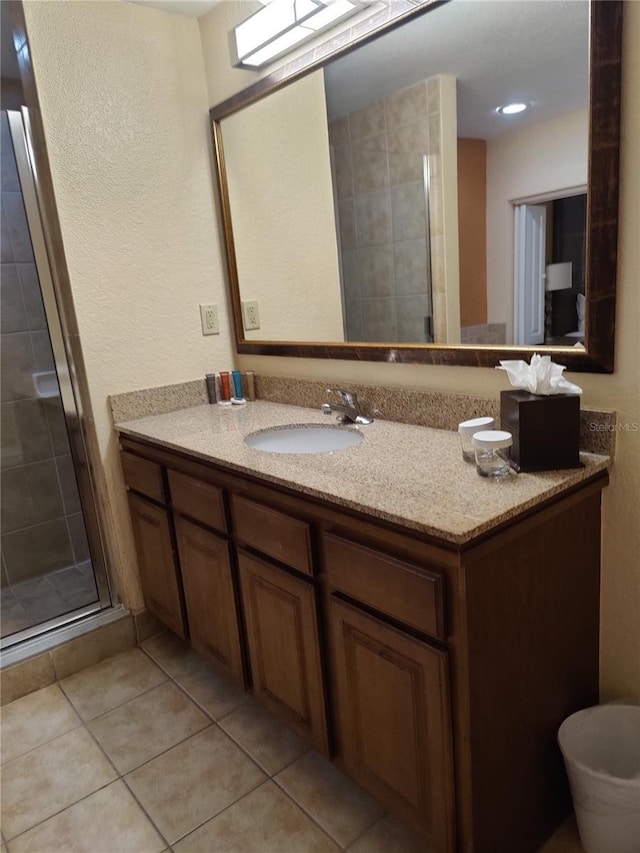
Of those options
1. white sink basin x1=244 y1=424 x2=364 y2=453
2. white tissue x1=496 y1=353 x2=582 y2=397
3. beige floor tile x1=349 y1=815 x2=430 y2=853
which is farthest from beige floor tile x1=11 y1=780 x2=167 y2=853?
white tissue x1=496 y1=353 x2=582 y2=397

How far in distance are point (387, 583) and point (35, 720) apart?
4.66 feet

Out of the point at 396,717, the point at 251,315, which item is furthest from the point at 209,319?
the point at 396,717

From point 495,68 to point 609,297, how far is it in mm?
609

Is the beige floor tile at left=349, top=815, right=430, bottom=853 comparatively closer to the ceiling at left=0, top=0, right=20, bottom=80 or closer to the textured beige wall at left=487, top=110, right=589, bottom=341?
the textured beige wall at left=487, top=110, right=589, bottom=341

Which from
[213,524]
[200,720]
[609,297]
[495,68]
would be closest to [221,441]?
[213,524]

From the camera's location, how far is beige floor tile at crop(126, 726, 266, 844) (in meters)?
1.47

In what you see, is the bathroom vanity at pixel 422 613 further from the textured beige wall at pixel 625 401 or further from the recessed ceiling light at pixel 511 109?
the recessed ceiling light at pixel 511 109

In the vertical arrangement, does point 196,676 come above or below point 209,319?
below

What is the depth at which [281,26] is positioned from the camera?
5.67 feet

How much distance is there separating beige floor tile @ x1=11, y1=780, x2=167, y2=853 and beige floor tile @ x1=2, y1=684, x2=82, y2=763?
1.07 ft

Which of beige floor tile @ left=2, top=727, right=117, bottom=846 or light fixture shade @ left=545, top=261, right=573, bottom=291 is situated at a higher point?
light fixture shade @ left=545, top=261, right=573, bottom=291

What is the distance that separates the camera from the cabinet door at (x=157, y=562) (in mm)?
1930

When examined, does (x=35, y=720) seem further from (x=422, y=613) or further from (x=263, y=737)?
(x=422, y=613)

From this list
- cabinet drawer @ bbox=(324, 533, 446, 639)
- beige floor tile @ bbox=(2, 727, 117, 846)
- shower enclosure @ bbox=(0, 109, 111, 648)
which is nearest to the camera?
cabinet drawer @ bbox=(324, 533, 446, 639)
